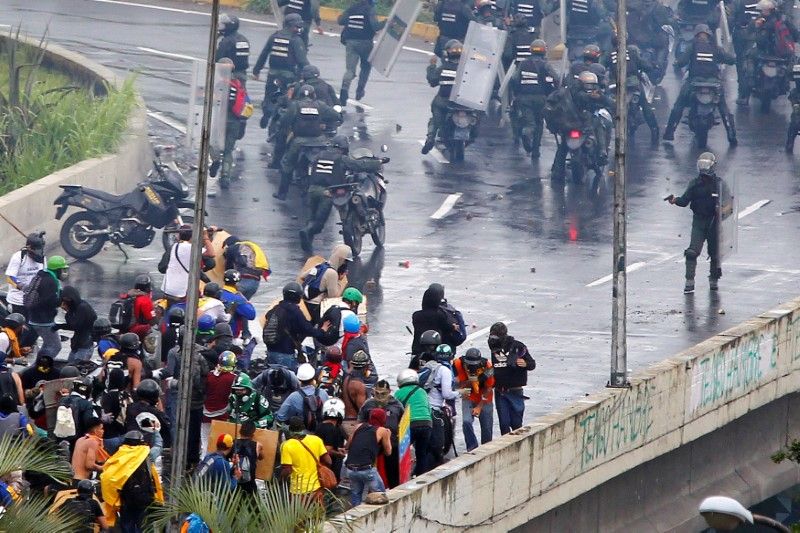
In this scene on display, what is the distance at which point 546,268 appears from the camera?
24.4m

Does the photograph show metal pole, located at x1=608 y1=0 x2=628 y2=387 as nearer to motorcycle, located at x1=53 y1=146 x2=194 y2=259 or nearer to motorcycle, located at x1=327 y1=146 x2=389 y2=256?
motorcycle, located at x1=327 y1=146 x2=389 y2=256

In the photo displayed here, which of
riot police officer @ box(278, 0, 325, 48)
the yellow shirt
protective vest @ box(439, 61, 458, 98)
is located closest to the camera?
the yellow shirt

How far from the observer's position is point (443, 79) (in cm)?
2894

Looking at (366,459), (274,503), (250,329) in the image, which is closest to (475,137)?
(250,329)

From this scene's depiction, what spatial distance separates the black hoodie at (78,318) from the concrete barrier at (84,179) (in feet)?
17.7

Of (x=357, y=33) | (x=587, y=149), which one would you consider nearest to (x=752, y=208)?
(x=587, y=149)

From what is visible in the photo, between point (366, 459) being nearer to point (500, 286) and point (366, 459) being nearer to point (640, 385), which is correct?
point (640, 385)

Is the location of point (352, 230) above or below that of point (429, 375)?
below

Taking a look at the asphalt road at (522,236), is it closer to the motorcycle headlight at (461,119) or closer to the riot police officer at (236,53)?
the motorcycle headlight at (461,119)

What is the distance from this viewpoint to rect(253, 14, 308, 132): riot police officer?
29.7 meters

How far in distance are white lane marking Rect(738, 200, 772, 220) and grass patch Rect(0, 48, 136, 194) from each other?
26.3 feet

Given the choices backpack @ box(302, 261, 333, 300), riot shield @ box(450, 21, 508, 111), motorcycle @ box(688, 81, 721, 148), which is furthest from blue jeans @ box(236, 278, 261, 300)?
motorcycle @ box(688, 81, 721, 148)

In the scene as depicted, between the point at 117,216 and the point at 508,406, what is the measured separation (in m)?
7.67

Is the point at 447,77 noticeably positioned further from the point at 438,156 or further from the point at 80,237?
the point at 80,237
